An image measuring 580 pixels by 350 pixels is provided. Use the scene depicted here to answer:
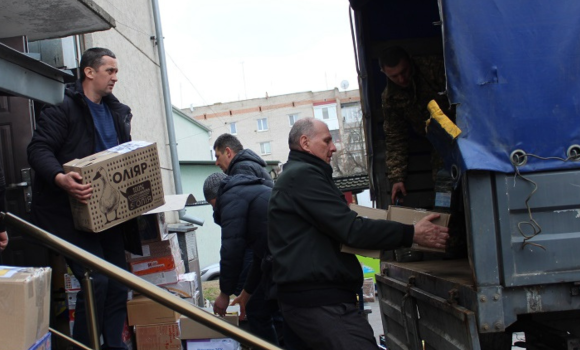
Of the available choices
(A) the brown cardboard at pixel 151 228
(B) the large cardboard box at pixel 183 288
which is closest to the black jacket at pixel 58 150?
(A) the brown cardboard at pixel 151 228

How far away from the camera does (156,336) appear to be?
5309 mm

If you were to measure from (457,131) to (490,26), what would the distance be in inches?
23.1

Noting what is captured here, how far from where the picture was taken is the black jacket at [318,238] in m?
3.35

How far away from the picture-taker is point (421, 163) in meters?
5.34

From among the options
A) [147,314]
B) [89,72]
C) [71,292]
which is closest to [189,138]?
[147,314]

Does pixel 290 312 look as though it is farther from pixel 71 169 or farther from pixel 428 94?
pixel 428 94

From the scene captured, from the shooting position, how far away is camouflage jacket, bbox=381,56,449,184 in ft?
15.6

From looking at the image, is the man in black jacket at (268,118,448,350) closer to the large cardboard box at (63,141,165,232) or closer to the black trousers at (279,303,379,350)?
the black trousers at (279,303,379,350)

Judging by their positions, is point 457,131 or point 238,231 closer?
point 457,131

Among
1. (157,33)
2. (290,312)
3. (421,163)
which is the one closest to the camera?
(290,312)

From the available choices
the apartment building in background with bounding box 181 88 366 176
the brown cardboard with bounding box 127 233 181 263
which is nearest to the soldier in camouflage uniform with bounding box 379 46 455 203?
the brown cardboard with bounding box 127 233 181 263

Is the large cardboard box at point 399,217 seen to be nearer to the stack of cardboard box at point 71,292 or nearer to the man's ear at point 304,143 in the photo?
the man's ear at point 304,143

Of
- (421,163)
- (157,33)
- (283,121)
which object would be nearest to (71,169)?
(421,163)

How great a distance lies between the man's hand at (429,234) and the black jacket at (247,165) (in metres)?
1.90
